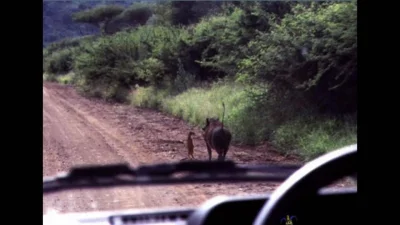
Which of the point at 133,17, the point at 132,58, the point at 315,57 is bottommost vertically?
the point at 315,57

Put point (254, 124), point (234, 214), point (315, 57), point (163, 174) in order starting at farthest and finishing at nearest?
1. point (254, 124)
2. point (315, 57)
3. point (163, 174)
4. point (234, 214)

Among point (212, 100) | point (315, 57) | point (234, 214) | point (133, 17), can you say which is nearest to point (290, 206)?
point (234, 214)

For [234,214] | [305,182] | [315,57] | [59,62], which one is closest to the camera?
[305,182]

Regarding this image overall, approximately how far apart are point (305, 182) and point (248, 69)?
9.98m

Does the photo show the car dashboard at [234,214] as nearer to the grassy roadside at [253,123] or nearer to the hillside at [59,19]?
the grassy roadside at [253,123]

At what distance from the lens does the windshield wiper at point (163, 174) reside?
8.70 feet

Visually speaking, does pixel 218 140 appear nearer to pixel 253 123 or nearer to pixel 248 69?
pixel 253 123

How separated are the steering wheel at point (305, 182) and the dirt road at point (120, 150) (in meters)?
1.85

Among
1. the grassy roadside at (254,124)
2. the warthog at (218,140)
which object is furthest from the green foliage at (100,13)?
the warthog at (218,140)

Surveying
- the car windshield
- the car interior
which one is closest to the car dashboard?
the car interior

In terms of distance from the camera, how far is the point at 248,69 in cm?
1163
